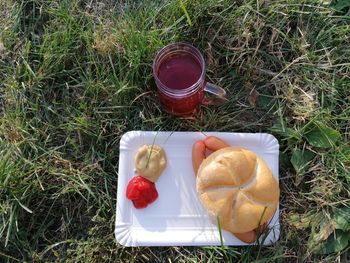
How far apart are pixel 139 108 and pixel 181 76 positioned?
0.77 ft

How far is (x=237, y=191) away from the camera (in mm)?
1767

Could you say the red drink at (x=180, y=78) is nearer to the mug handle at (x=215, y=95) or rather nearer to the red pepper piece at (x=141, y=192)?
the mug handle at (x=215, y=95)

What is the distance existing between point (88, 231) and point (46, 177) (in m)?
0.28

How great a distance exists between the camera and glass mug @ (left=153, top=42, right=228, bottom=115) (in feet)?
6.27

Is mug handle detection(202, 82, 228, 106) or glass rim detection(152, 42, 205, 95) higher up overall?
glass rim detection(152, 42, 205, 95)

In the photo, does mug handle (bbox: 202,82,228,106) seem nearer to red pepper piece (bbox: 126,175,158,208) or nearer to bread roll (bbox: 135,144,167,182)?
bread roll (bbox: 135,144,167,182)

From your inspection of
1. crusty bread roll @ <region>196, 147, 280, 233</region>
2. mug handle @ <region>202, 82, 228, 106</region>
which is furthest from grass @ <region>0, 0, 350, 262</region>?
crusty bread roll @ <region>196, 147, 280, 233</region>

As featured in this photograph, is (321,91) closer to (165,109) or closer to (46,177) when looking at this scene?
(165,109)

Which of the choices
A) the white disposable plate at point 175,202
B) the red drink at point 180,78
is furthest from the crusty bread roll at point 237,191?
the red drink at point 180,78

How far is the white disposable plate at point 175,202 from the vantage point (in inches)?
74.1

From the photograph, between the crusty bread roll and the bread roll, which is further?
→ the bread roll

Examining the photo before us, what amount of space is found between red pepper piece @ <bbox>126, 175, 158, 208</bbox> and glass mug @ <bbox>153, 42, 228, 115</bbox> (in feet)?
1.07

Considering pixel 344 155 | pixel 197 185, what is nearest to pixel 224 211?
pixel 197 185

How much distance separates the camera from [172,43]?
2.01m
